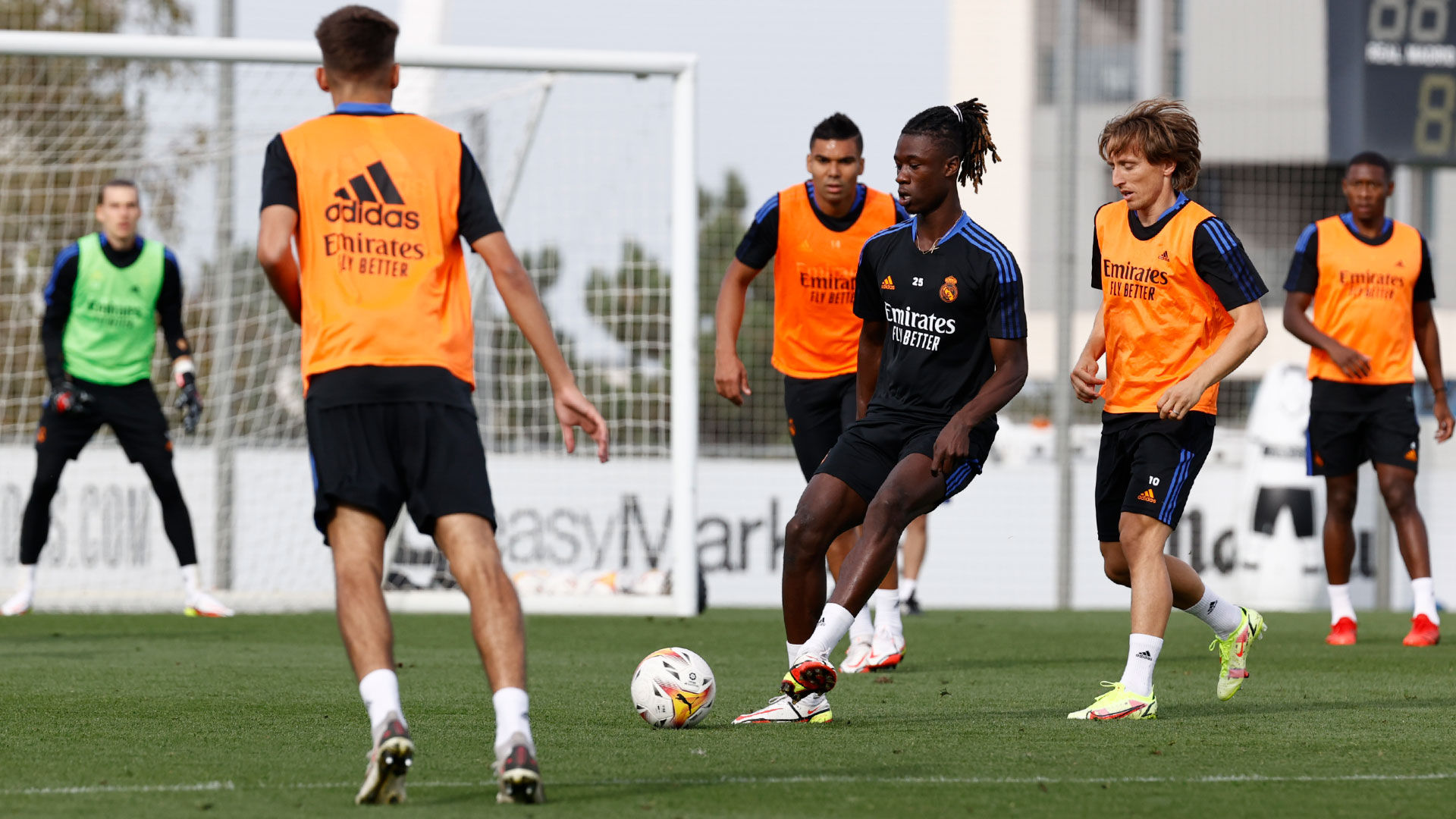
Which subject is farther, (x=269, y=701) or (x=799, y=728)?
(x=269, y=701)

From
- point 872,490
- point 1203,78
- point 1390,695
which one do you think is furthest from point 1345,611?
→ point 1203,78

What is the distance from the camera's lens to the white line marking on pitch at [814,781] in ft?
13.3

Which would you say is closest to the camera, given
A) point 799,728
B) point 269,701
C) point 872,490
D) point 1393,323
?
point 799,728

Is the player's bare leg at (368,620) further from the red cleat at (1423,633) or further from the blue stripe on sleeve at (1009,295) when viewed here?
the red cleat at (1423,633)

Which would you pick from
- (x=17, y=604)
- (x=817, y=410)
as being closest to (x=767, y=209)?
(x=817, y=410)

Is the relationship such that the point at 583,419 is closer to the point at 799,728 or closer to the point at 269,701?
the point at 799,728

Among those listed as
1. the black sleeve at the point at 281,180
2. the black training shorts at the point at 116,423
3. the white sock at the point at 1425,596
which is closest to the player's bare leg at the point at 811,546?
the black sleeve at the point at 281,180

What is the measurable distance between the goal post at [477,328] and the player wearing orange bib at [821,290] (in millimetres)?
3369

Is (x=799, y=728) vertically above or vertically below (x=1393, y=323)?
below

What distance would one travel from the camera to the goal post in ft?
36.8

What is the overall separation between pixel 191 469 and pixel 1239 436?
8817mm

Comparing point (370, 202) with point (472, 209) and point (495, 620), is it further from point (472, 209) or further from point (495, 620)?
point (495, 620)

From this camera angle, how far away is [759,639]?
9.38 meters

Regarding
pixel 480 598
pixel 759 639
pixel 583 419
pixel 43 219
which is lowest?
pixel 759 639
